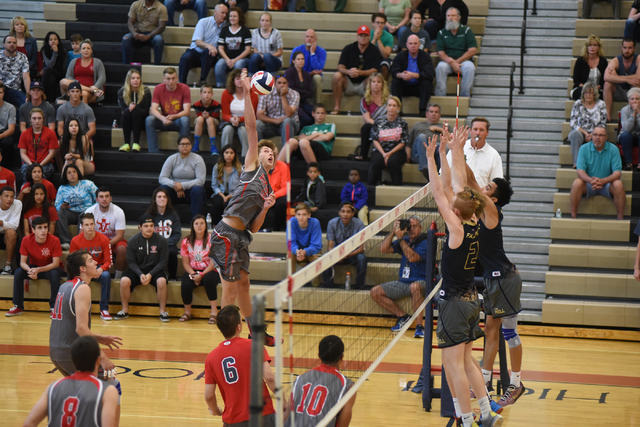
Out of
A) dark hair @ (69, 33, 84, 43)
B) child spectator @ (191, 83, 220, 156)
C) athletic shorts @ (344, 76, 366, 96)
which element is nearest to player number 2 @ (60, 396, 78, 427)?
child spectator @ (191, 83, 220, 156)

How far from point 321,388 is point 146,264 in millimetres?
7849

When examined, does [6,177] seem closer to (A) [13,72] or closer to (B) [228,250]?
(A) [13,72]

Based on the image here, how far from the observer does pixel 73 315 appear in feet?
21.7

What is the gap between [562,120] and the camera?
15.5 m

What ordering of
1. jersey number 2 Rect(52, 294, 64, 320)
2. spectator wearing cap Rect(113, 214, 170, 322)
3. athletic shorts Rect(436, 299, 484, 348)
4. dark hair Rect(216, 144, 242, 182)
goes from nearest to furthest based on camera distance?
jersey number 2 Rect(52, 294, 64, 320) → athletic shorts Rect(436, 299, 484, 348) → spectator wearing cap Rect(113, 214, 170, 322) → dark hair Rect(216, 144, 242, 182)

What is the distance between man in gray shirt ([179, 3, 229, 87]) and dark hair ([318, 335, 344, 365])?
37.5ft

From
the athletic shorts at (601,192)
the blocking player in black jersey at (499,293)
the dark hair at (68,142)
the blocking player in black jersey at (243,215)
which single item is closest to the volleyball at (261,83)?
the blocking player in black jersey at (243,215)

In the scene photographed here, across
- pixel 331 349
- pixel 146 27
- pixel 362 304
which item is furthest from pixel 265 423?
pixel 146 27

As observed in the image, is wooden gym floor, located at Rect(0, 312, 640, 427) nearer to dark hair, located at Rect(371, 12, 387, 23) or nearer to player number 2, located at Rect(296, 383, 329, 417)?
player number 2, located at Rect(296, 383, 329, 417)

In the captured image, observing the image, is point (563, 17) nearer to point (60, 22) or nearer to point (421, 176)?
point (421, 176)

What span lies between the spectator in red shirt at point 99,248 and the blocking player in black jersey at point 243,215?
514cm

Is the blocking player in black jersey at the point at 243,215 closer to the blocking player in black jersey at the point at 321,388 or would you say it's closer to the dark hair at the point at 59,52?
the blocking player in black jersey at the point at 321,388

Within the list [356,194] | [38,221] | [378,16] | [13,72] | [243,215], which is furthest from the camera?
[378,16]

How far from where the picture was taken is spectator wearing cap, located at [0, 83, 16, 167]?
14.9 metres
